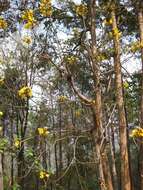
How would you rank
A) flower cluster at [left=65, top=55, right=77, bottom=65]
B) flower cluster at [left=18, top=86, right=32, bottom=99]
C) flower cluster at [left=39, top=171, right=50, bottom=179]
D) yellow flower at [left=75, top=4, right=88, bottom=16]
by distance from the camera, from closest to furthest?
flower cluster at [left=18, top=86, right=32, bottom=99] → flower cluster at [left=39, top=171, right=50, bottom=179] → yellow flower at [left=75, top=4, right=88, bottom=16] → flower cluster at [left=65, top=55, right=77, bottom=65]

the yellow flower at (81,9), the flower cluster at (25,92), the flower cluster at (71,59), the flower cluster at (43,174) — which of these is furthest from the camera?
the flower cluster at (71,59)

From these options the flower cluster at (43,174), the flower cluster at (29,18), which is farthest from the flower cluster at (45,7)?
the flower cluster at (43,174)

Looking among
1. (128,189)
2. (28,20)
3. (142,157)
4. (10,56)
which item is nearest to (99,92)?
(28,20)

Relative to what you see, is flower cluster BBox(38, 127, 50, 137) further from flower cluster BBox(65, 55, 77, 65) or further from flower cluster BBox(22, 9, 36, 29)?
flower cluster BBox(65, 55, 77, 65)

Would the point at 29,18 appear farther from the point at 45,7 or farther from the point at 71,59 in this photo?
the point at 71,59

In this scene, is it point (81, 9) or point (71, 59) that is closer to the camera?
point (81, 9)

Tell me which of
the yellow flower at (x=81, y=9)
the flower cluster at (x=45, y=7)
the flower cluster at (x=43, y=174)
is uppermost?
the yellow flower at (x=81, y=9)

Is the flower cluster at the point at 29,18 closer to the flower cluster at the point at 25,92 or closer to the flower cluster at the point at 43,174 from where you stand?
the flower cluster at the point at 25,92

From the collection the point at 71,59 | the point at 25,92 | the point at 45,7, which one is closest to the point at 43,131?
the point at 25,92

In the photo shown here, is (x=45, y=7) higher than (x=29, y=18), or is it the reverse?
(x=45, y=7)

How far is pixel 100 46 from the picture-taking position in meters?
4.43

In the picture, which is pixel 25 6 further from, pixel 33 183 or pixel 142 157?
pixel 33 183

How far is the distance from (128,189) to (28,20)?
7.25 m

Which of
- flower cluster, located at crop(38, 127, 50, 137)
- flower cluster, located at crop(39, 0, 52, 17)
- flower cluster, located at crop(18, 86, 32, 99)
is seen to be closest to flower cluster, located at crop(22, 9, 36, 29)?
flower cluster, located at crop(39, 0, 52, 17)
